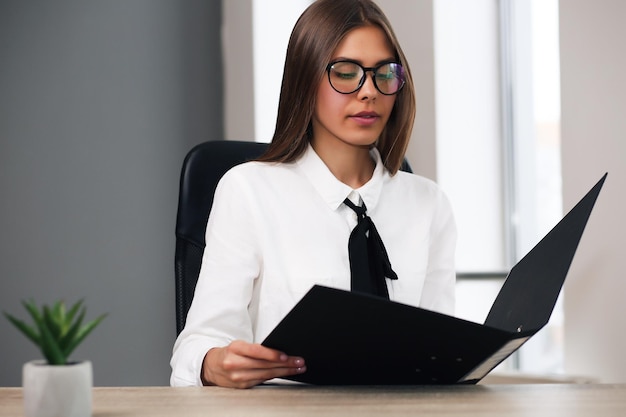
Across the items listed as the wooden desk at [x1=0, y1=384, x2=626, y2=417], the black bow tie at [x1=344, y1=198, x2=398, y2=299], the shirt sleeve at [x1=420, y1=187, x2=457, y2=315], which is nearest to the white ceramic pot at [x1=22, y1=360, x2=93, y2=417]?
the wooden desk at [x1=0, y1=384, x2=626, y2=417]

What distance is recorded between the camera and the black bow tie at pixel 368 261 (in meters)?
1.48

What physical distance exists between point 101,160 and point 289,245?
1.75 m

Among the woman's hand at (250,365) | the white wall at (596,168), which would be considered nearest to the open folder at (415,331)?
the woman's hand at (250,365)

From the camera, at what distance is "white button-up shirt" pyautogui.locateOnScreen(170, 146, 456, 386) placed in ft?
4.92

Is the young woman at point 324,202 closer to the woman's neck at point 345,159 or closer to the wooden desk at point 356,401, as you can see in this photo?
the woman's neck at point 345,159

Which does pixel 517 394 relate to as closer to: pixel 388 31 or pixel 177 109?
pixel 388 31

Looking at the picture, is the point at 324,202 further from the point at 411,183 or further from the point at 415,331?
the point at 415,331

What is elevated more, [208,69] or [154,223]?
[208,69]

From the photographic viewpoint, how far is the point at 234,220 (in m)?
1.58

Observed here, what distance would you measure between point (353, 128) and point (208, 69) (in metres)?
2.12

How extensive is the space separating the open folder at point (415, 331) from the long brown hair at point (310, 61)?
1.73ft

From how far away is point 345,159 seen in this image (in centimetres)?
167

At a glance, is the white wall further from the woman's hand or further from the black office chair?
the woman's hand

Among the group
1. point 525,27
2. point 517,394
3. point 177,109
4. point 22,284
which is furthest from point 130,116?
point 517,394
